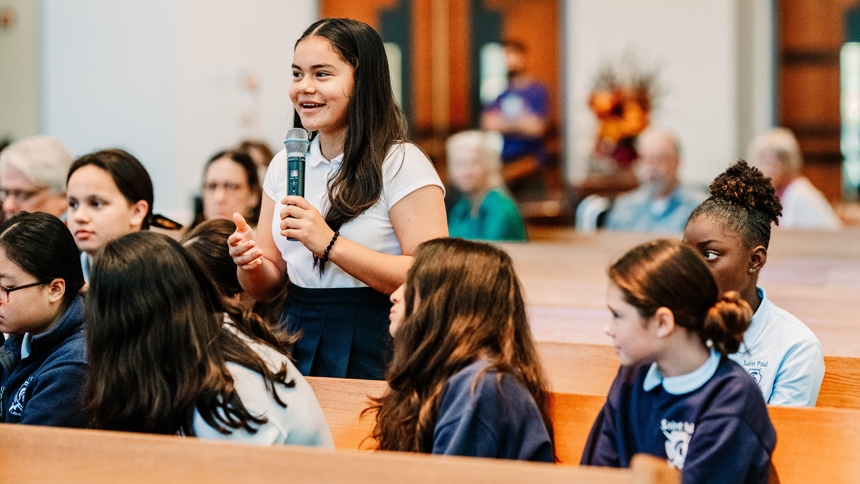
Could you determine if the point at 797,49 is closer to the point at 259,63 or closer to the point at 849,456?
the point at 259,63

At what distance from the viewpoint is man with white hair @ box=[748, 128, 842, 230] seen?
632cm

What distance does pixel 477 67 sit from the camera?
373 inches

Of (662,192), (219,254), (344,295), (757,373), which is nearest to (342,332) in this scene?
(344,295)

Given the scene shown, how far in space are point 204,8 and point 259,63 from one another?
0.71 m

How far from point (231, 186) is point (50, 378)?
178 centimetres

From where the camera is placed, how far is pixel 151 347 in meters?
1.83

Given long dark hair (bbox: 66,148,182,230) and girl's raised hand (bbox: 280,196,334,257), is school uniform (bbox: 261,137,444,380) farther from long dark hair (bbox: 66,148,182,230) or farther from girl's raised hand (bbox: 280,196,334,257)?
long dark hair (bbox: 66,148,182,230)

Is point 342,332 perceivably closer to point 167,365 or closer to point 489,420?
point 167,365

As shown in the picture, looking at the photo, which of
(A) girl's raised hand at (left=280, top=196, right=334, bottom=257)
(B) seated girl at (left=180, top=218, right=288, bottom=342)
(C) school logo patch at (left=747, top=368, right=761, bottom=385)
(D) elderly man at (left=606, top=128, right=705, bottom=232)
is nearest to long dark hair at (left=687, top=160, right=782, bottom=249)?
(C) school logo patch at (left=747, top=368, right=761, bottom=385)

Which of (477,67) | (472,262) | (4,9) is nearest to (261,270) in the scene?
(472,262)

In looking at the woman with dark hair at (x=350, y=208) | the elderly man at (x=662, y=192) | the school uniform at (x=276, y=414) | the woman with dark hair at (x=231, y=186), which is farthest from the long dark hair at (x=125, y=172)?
the elderly man at (x=662, y=192)

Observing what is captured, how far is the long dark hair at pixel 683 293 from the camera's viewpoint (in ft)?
5.81

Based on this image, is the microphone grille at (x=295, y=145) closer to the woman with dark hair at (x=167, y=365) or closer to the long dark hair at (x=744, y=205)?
the woman with dark hair at (x=167, y=365)

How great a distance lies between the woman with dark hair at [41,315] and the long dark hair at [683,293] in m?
1.25
